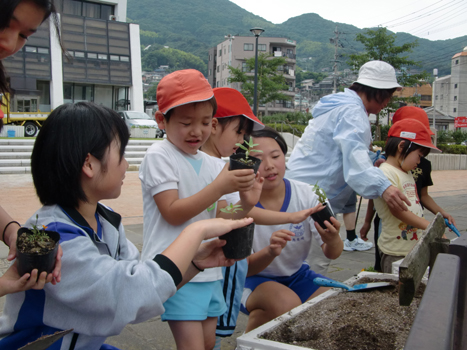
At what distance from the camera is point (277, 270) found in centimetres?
243

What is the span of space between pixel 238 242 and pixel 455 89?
281 feet

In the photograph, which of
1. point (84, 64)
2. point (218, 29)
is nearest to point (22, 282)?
point (84, 64)

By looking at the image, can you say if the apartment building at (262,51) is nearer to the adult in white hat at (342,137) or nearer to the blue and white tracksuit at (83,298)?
the adult in white hat at (342,137)

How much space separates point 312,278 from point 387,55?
2268 cm

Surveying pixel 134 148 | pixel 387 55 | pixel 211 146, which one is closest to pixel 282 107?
pixel 387 55

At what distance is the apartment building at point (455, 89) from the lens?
7481 cm

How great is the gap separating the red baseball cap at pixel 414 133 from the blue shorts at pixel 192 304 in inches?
82.0

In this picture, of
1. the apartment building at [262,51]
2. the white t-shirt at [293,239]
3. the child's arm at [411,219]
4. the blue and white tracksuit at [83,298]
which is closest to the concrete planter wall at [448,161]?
the child's arm at [411,219]

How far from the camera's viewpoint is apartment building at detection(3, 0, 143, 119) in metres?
32.2

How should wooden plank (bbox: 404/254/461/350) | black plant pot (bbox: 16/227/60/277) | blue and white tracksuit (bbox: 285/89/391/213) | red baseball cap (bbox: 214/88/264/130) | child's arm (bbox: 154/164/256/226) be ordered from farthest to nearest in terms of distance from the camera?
blue and white tracksuit (bbox: 285/89/391/213), red baseball cap (bbox: 214/88/264/130), child's arm (bbox: 154/164/256/226), black plant pot (bbox: 16/227/60/277), wooden plank (bbox: 404/254/461/350)

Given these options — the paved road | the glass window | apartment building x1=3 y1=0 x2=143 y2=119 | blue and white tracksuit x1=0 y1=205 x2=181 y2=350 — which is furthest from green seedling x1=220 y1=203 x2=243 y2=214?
the glass window

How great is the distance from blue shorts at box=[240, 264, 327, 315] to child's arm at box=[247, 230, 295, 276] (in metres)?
0.07

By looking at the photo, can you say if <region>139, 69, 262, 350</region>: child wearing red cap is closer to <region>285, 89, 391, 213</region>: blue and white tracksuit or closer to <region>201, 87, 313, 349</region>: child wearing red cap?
<region>201, 87, 313, 349</region>: child wearing red cap

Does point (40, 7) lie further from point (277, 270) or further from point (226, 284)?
point (277, 270)
